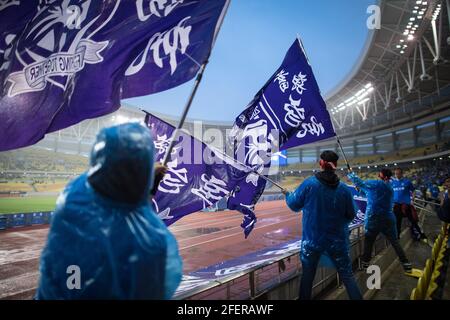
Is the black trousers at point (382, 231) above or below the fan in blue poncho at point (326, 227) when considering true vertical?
below

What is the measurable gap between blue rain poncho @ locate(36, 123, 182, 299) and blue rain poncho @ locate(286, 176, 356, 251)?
1926mm

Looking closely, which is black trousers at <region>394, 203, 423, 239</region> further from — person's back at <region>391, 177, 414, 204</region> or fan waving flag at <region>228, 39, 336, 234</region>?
fan waving flag at <region>228, 39, 336, 234</region>

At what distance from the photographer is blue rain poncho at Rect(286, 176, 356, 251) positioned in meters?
2.61

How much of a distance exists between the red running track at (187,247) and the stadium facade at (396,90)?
13.7 feet

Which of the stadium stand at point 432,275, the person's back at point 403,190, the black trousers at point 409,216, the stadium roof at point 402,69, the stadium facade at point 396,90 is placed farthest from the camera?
the stadium facade at point 396,90

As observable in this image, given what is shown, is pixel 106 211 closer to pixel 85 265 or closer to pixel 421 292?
pixel 85 265

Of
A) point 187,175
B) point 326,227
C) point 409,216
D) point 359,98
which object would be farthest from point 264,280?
point 359,98

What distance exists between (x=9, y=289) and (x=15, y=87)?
19.3 ft

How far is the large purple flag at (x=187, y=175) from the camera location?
309 cm

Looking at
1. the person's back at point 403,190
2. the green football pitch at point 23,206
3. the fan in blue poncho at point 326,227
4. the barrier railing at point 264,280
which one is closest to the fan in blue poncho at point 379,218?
the barrier railing at point 264,280

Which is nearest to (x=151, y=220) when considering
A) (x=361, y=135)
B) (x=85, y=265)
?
(x=85, y=265)

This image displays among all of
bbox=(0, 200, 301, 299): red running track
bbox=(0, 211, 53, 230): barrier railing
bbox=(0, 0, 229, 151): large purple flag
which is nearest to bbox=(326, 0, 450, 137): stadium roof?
bbox=(0, 200, 301, 299): red running track

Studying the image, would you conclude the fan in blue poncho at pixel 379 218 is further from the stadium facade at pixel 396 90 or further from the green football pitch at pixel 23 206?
the green football pitch at pixel 23 206

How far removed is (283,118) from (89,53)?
310 cm
